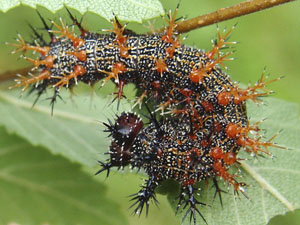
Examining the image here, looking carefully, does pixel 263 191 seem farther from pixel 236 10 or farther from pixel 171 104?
pixel 236 10

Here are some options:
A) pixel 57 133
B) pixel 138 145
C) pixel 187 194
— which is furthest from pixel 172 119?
pixel 57 133

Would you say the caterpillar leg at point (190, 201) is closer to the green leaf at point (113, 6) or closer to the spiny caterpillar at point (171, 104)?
the spiny caterpillar at point (171, 104)

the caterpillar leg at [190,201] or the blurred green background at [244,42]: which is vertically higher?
the blurred green background at [244,42]

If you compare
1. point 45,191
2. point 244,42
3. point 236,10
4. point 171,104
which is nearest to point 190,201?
point 171,104

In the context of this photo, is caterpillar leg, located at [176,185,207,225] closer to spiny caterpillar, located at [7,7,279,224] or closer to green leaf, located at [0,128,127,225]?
spiny caterpillar, located at [7,7,279,224]

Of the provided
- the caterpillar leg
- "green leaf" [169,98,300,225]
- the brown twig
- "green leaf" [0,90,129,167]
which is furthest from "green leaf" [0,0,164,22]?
"green leaf" [0,90,129,167]

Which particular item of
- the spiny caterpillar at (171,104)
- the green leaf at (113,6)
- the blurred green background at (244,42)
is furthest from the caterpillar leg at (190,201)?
the blurred green background at (244,42)
